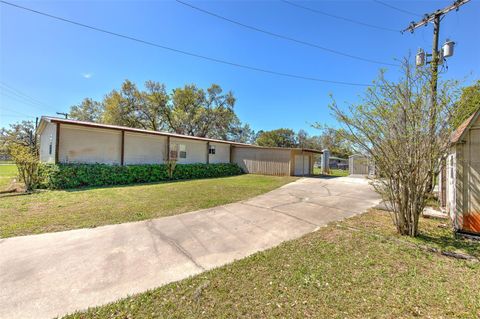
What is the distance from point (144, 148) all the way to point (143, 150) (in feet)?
0.52

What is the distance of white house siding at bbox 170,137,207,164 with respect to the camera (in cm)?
1624

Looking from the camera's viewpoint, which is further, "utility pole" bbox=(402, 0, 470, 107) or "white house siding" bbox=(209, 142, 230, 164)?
"white house siding" bbox=(209, 142, 230, 164)

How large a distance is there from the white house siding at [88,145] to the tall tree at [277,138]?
3992 cm

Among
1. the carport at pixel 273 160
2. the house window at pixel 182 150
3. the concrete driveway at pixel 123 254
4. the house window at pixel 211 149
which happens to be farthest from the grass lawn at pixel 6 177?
the carport at pixel 273 160

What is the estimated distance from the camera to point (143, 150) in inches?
555

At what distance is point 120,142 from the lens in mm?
12867

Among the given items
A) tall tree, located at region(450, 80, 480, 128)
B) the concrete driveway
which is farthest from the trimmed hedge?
tall tree, located at region(450, 80, 480, 128)

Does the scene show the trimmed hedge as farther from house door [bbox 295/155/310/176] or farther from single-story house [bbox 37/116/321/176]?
house door [bbox 295/155/310/176]

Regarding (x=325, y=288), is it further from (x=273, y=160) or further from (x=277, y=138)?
(x=277, y=138)

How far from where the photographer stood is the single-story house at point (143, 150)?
435 inches

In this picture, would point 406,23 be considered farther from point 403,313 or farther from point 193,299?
point 193,299

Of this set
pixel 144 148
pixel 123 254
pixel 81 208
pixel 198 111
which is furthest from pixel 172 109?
pixel 123 254

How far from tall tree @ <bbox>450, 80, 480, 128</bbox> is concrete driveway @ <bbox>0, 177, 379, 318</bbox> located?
3.23m

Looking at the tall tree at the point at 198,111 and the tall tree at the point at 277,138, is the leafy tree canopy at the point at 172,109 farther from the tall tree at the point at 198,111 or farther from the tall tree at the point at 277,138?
the tall tree at the point at 277,138
